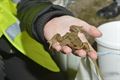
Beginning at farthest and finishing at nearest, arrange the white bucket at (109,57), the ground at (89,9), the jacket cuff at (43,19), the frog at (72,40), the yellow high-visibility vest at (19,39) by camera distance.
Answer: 1. the ground at (89,9)
2. the white bucket at (109,57)
3. the yellow high-visibility vest at (19,39)
4. the jacket cuff at (43,19)
5. the frog at (72,40)

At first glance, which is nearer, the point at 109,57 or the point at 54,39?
the point at 54,39

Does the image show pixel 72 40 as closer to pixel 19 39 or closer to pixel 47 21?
pixel 47 21

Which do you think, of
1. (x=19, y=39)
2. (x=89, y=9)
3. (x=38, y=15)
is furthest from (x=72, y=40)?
(x=89, y=9)

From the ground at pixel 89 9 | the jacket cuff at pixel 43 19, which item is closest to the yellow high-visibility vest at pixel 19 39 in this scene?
the jacket cuff at pixel 43 19

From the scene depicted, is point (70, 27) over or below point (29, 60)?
over

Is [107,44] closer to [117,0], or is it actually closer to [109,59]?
[109,59]

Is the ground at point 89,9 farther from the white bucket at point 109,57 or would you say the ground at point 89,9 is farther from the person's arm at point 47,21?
the person's arm at point 47,21

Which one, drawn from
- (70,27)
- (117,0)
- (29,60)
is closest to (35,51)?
(29,60)
